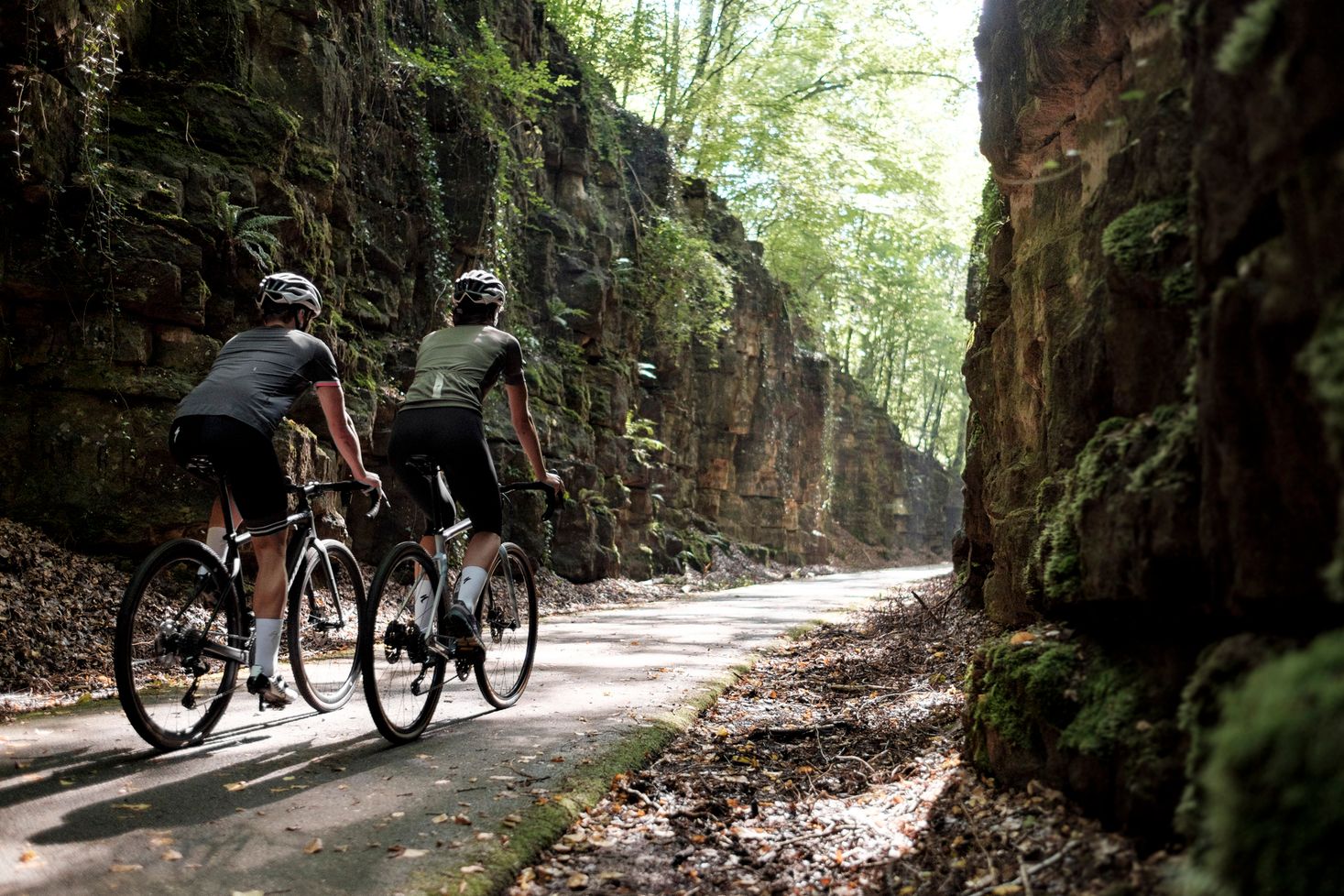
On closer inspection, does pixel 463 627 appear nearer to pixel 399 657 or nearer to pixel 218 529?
pixel 399 657

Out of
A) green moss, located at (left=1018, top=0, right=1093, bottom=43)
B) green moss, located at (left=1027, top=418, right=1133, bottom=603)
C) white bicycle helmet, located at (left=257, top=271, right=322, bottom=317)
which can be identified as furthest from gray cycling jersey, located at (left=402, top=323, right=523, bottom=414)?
green moss, located at (left=1018, top=0, right=1093, bottom=43)

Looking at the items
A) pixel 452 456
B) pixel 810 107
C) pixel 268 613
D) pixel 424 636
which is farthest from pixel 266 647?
pixel 810 107

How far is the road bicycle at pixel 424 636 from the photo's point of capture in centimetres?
480

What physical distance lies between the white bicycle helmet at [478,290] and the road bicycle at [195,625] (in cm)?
123

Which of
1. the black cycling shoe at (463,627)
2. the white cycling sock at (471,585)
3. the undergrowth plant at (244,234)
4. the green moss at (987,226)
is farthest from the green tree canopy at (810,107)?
the black cycling shoe at (463,627)

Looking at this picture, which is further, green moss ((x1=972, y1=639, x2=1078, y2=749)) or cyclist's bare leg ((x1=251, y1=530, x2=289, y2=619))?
cyclist's bare leg ((x1=251, y1=530, x2=289, y2=619))

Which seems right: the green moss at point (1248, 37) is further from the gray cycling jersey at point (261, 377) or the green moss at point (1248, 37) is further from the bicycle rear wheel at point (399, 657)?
the gray cycling jersey at point (261, 377)

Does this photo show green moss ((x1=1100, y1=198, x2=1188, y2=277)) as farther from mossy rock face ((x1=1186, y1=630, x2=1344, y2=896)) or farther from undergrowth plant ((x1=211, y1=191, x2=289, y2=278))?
undergrowth plant ((x1=211, y1=191, x2=289, y2=278))

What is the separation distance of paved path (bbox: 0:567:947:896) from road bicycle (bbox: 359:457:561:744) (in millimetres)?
174

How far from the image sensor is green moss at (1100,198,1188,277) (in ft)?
9.21

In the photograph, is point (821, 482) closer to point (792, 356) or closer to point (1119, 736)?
point (792, 356)

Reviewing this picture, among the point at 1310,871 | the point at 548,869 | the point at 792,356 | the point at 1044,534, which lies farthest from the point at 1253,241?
the point at 792,356

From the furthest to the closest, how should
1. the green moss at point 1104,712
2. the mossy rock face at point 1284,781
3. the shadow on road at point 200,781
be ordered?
1. the shadow on road at point 200,781
2. the green moss at point 1104,712
3. the mossy rock face at point 1284,781

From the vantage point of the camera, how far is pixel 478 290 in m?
5.71
